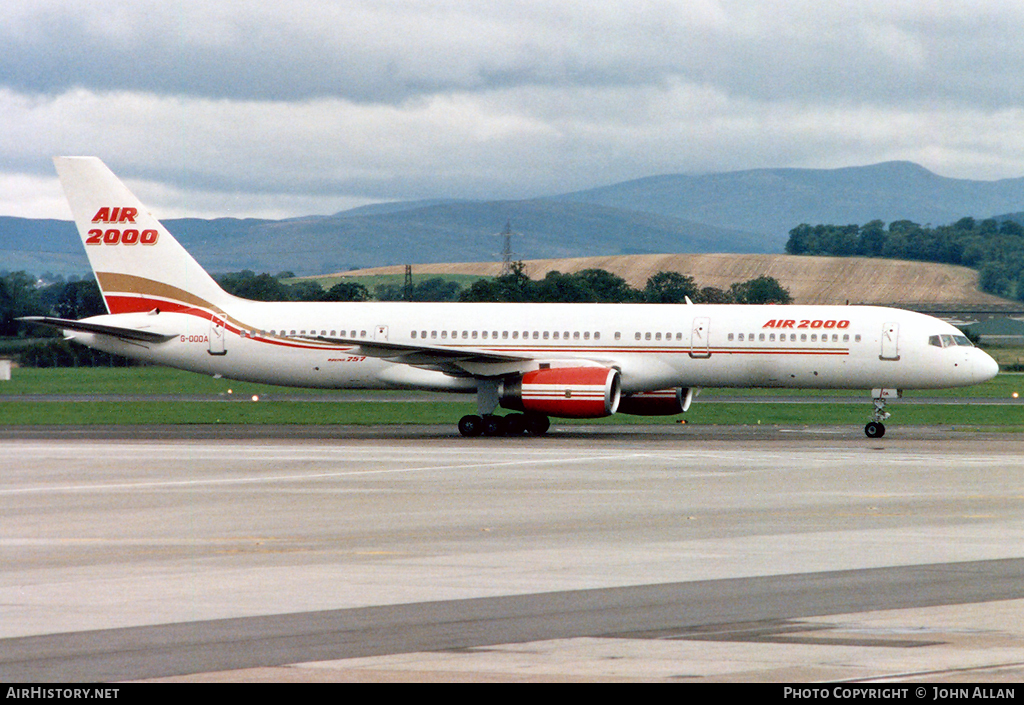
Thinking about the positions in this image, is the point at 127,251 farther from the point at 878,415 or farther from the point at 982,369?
the point at 982,369

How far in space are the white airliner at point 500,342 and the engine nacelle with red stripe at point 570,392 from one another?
0.04 metres

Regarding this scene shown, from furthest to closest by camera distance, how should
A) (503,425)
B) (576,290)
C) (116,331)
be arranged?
(576,290) < (116,331) < (503,425)

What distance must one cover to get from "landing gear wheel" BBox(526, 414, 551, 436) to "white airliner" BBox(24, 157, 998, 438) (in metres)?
0.04

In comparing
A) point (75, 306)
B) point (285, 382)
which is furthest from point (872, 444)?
point (75, 306)

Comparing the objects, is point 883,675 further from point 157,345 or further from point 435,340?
point 157,345

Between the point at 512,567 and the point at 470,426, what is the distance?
26.2 meters

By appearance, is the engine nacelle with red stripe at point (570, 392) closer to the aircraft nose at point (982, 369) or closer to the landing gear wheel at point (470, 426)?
the landing gear wheel at point (470, 426)

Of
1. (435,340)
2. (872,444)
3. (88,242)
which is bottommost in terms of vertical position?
(872,444)

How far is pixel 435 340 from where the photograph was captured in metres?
44.6

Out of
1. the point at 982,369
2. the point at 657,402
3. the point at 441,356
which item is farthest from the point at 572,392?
the point at 982,369

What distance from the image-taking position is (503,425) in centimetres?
4334

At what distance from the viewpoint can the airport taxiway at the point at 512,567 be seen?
11.3 meters

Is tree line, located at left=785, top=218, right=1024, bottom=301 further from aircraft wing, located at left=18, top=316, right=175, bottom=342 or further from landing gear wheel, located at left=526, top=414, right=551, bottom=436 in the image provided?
aircraft wing, located at left=18, top=316, right=175, bottom=342
